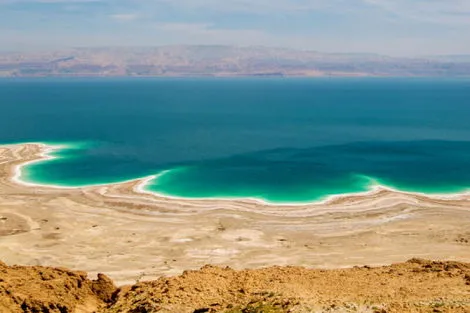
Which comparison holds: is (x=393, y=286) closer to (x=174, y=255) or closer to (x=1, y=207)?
(x=174, y=255)

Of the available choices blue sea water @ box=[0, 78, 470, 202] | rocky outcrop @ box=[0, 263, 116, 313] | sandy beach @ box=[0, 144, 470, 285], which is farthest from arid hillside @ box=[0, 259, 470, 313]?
blue sea water @ box=[0, 78, 470, 202]

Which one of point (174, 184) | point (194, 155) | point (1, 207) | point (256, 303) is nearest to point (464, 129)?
point (194, 155)

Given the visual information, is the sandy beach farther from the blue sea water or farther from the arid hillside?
the arid hillside

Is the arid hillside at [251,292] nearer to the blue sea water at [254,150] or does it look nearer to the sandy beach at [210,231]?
the sandy beach at [210,231]

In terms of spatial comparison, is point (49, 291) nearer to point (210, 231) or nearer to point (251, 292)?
point (251, 292)

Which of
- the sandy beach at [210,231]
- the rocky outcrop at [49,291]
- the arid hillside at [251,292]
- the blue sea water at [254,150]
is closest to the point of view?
the arid hillside at [251,292]

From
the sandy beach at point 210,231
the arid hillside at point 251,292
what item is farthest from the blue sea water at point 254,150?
the arid hillside at point 251,292

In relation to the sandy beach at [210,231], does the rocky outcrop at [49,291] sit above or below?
above

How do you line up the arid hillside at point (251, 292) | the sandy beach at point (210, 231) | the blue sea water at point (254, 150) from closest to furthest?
the arid hillside at point (251, 292) → the sandy beach at point (210, 231) → the blue sea water at point (254, 150)
